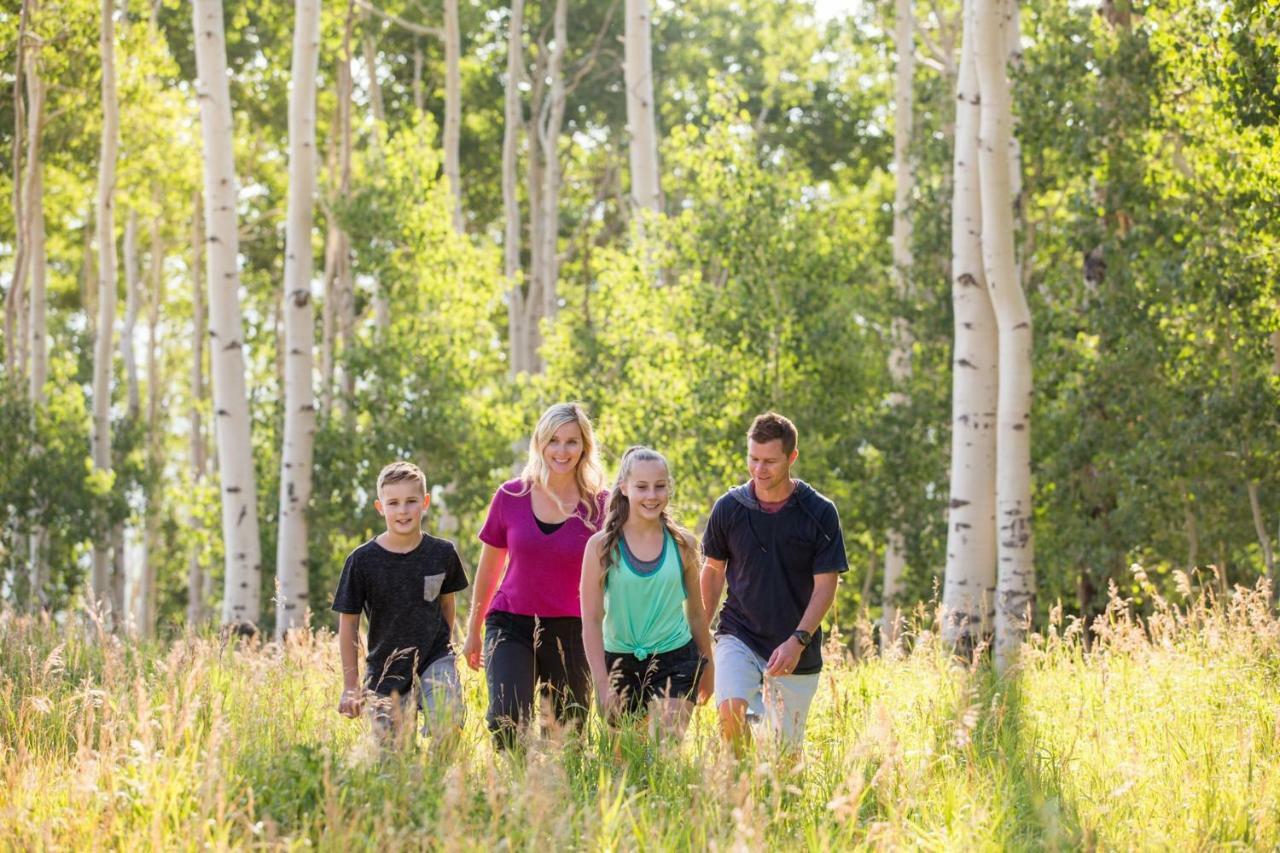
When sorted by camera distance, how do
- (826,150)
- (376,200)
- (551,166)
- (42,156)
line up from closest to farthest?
(376,200), (42,156), (551,166), (826,150)

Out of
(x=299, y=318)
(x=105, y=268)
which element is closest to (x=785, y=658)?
(x=299, y=318)

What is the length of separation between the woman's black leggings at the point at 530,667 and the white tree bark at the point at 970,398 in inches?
224

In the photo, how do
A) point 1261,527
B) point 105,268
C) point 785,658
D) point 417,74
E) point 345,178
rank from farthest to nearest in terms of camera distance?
point 417,74 → point 345,178 → point 105,268 → point 1261,527 → point 785,658

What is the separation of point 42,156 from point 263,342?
720 cm

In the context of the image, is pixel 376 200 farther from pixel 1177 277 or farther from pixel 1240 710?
pixel 1240 710

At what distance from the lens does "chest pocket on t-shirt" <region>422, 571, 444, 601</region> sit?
20.1ft

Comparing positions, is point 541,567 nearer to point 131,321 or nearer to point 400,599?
point 400,599

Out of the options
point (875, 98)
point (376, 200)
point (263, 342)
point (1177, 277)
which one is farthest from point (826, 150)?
point (1177, 277)

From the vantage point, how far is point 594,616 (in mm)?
5895

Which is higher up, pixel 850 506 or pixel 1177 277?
pixel 1177 277

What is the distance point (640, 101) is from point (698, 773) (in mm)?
15242

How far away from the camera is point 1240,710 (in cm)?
636

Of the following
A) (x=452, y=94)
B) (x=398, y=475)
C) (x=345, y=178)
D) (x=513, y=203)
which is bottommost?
(x=398, y=475)

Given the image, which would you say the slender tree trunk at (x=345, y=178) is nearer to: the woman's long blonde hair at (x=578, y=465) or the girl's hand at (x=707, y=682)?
the woman's long blonde hair at (x=578, y=465)
